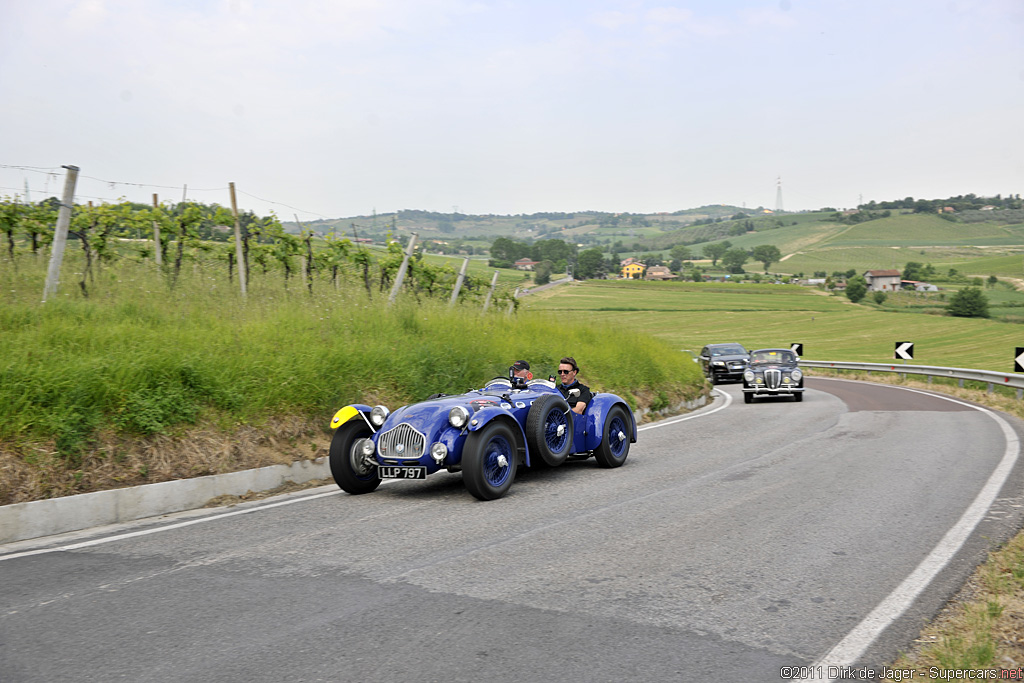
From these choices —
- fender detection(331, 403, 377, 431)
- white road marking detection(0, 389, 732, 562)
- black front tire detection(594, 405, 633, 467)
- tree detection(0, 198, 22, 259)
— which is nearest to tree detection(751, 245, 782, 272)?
black front tire detection(594, 405, 633, 467)

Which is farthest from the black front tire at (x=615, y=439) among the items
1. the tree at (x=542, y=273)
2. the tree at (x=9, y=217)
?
the tree at (x=542, y=273)

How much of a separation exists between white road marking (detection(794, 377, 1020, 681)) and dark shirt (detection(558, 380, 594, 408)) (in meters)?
4.42

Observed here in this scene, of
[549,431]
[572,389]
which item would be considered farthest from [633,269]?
[549,431]

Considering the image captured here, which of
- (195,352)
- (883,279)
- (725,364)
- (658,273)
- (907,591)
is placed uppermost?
(195,352)

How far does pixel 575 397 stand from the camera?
10.3m

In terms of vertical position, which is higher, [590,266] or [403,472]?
[403,472]

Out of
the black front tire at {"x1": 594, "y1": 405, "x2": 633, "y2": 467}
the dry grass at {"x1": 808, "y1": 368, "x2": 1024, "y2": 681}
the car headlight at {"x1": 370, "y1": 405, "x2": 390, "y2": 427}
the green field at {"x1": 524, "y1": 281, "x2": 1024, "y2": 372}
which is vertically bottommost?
the green field at {"x1": 524, "y1": 281, "x2": 1024, "y2": 372}

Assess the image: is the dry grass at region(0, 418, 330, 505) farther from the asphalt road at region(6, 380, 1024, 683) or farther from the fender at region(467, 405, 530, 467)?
the fender at region(467, 405, 530, 467)

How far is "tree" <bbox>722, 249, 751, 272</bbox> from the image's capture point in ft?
562

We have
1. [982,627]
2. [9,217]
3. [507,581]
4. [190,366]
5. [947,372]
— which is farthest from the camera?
[947,372]

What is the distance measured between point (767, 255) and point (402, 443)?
178m

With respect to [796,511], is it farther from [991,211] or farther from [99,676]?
[991,211]

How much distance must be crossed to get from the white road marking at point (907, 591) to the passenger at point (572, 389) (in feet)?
14.4

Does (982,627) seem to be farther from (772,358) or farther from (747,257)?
(747,257)
